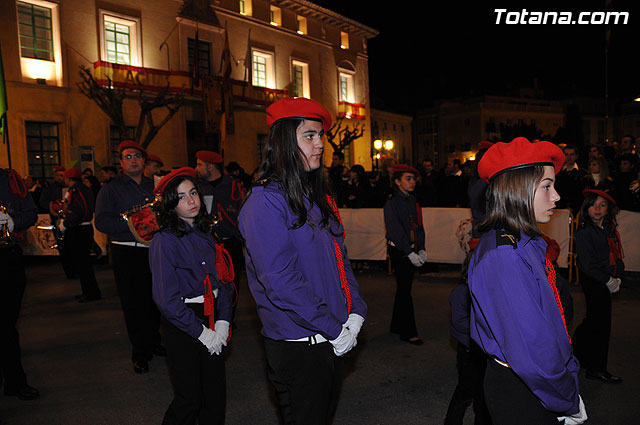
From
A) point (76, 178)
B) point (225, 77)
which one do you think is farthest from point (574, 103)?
point (76, 178)

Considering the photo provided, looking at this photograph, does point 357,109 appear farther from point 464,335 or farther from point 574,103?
point 574,103

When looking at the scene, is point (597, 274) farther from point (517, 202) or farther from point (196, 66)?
point (196, 66)

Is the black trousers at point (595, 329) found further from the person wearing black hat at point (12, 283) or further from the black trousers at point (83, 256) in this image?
the black trousers at point (83, 256)

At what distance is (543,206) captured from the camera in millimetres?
2070

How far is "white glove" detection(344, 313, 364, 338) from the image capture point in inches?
93.2

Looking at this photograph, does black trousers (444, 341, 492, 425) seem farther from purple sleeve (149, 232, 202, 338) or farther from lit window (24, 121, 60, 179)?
lit window (24, 121, 60, 179)

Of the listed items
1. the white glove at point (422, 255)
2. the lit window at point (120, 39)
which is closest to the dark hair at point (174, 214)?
the white glove at point (422, 255)

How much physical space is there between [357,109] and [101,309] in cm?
2992

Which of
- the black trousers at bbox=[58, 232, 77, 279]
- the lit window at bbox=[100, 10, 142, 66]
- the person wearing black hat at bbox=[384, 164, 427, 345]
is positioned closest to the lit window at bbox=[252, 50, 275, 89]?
the lit window at bbox=[100, 10, 142, 66]

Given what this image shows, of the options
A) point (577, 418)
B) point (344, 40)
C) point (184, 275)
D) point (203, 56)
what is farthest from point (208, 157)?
point (344, 40)

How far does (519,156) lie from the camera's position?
2062 millimetres

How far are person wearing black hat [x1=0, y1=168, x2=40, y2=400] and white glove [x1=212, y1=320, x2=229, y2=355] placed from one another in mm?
2357

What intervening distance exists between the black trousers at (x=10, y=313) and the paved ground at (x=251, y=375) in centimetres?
23

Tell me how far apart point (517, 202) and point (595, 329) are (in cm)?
326
